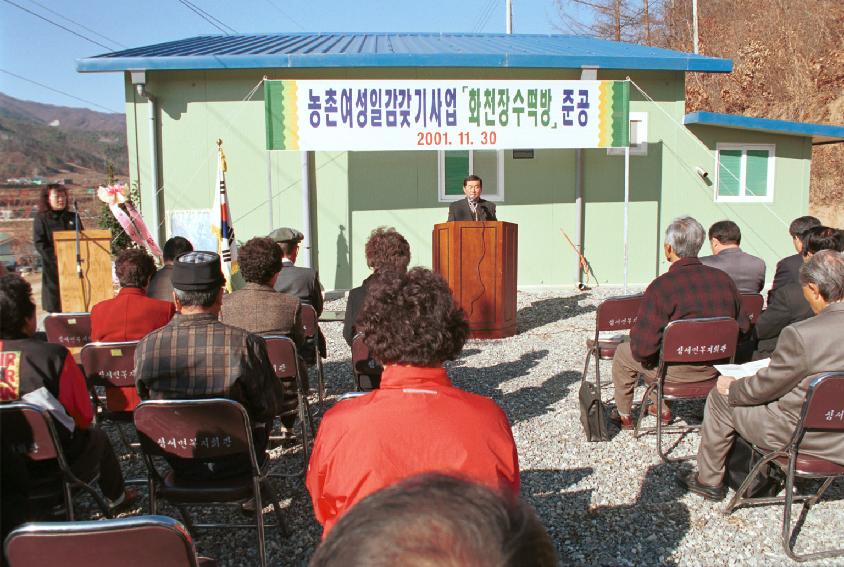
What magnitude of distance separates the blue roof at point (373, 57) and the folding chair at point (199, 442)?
7.83 meters

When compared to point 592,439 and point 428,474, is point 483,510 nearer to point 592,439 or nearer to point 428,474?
point 428,474

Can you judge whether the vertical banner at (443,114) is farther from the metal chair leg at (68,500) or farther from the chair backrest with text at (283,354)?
the metal chair leg at (68,500)

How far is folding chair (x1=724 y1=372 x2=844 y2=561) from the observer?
2.90 metres

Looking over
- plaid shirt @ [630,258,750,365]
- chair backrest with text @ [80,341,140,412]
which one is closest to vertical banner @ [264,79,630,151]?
plaid shirt @ [630,258,750,365]

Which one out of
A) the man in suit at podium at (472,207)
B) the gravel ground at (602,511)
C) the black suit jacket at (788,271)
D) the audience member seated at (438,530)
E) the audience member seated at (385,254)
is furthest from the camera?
the man in suit at podium at (472,207)

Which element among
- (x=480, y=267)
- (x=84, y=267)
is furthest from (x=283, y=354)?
(x=480, y=267)

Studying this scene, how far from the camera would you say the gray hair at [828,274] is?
316 centimetres

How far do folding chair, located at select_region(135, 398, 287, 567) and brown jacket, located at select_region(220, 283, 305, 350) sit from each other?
4.49ft

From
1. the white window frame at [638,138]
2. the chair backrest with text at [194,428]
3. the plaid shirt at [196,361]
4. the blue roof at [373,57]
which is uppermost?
the blue roof at [373,57]

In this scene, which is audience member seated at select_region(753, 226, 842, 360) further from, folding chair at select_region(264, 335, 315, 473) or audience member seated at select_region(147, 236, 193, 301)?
audience member seated at select_region(147, 236, 193, 301)

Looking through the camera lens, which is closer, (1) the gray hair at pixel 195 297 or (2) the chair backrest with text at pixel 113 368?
(1) the gray hair at pixel 195 297

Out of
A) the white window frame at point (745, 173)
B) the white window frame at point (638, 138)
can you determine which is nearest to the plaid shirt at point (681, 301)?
the white window frame at point (638, 138)

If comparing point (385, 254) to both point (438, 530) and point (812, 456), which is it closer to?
point (812, 456)

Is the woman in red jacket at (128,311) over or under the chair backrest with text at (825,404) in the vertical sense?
over
